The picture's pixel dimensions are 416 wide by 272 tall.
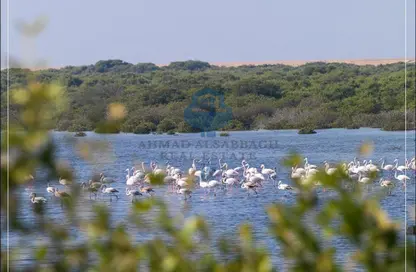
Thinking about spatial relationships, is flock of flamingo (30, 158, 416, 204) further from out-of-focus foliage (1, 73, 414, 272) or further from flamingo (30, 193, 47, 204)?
out-of-focus foliage (1, 73, 414, 272)

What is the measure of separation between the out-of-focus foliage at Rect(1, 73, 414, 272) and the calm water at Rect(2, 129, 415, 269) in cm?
710

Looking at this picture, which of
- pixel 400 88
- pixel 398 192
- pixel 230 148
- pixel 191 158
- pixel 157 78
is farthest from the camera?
pixel 157 78

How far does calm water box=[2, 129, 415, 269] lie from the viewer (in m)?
11.9

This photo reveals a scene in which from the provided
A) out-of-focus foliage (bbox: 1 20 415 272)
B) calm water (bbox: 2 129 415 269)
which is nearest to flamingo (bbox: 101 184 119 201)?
calm water (bbox: 2 129 415 269)

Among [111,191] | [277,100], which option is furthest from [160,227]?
Result: [277,100]

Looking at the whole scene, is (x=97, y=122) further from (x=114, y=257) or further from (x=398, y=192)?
(x=398, y=192)

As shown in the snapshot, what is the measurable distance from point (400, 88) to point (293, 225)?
33.0 m

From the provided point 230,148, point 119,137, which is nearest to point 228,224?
point 230,148

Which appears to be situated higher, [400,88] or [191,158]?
[400,88]

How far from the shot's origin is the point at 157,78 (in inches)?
1590

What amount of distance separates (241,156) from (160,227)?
20326 millimetres

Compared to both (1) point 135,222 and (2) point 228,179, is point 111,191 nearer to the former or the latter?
(2) point 228,179

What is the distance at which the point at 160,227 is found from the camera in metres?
1.35

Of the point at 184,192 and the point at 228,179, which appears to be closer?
the point at 184,192
